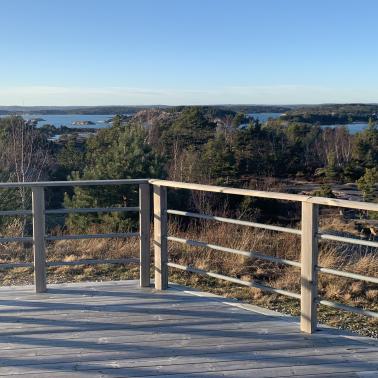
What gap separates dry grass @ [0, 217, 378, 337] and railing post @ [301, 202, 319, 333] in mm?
720

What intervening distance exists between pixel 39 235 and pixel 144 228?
2.87 feet

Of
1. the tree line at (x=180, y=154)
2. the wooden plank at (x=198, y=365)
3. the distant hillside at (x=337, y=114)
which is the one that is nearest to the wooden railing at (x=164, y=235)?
the wooden plank at (x=198, y=365)

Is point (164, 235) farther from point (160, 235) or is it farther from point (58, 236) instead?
point (58, 236)

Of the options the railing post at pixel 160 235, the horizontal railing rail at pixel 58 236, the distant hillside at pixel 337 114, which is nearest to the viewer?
the horizontal railing rail at pixel 58 236

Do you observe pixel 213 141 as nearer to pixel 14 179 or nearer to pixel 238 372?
pixel 14 179

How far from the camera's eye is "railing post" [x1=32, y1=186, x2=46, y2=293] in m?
4.41

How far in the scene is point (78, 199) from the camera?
16578mm

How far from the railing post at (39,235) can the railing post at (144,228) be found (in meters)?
0.81

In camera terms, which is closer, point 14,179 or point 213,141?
point 14,179

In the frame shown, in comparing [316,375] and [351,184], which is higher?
[316,375]

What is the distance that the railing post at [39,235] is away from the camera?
441 centimetres

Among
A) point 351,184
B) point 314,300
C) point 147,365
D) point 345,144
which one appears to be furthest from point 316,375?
point 345,144

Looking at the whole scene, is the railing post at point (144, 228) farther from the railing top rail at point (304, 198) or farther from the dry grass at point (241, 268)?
the dry grass at point (241, 268)

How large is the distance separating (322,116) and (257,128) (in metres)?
20.1
